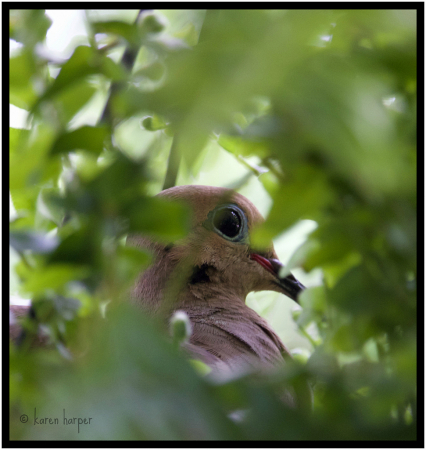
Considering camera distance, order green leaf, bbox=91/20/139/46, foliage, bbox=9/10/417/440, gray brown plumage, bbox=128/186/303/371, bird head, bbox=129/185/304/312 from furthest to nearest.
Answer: bird head, bbox=129/185/304/312, gray brown plumage, bbox=128/186/303/371, green leaf, bbox=91/20/139/46, foliage, bbox=9/10/417/440

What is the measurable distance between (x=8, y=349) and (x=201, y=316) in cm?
80

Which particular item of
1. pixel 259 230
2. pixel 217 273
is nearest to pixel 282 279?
pixel 217 273

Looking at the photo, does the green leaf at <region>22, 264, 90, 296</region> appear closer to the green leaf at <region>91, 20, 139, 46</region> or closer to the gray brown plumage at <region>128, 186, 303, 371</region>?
the green leaf at <region>91, 20, 139, 46</region>

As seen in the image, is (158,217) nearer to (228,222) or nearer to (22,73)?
(22,73)

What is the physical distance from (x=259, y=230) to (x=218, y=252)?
39.0 inches

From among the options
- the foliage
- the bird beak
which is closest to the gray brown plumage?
the bird beak

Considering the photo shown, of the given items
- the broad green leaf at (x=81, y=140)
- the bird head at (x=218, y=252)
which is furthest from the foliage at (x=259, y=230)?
the bird head at (x=218, y=252)

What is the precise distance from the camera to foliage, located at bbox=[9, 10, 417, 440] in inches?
9.9

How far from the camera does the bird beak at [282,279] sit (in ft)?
4.50

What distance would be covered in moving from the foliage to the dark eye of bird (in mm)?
869

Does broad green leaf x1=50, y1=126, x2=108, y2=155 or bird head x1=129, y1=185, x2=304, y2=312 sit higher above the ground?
bird head x1=129, y1=185, x2=304, y2=312

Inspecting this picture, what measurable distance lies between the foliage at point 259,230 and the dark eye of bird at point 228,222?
0.87 metres

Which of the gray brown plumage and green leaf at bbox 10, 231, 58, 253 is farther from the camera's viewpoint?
the gray brown plumage

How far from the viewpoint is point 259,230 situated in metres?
0.34
